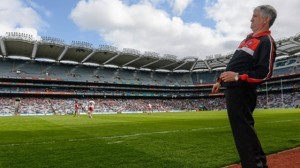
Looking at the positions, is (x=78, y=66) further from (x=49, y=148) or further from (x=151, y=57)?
(x=49, y=148)

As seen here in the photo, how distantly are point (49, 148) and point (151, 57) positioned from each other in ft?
234

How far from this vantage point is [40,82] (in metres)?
72.4

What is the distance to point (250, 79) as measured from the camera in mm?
3383

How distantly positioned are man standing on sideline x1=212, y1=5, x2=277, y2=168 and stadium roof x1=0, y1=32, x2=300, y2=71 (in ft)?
204

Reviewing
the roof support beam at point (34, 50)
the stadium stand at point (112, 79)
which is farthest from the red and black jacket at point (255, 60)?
the roof support beam at point (34, 50)

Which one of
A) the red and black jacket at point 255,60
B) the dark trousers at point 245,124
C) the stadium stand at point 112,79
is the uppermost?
the stadium stand at point 112,79

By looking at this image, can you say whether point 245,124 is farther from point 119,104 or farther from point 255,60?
point 119,104

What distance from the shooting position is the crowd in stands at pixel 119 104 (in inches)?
2447

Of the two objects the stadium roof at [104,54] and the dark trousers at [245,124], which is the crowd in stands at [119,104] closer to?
→ the stadium roof at [104,54]

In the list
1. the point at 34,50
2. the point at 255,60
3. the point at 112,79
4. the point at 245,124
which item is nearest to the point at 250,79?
the point at 255,60

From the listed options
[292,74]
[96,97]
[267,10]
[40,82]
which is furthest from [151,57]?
[267,10]

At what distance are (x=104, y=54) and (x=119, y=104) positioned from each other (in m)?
13.9

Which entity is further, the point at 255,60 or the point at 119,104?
the point at 119,104

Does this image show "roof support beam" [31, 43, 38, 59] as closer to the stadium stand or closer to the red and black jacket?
the stadium stand
